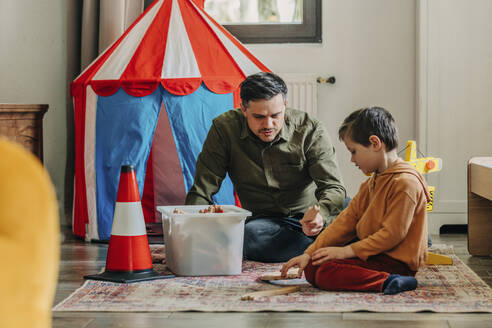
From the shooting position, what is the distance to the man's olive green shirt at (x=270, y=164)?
2279 millimetres

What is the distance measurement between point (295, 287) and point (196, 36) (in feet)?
5.18

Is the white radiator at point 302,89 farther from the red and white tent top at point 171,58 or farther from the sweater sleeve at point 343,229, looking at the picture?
the sweater sleeve at point 343,229

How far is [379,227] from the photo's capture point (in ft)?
6.10

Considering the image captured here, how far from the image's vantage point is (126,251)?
2008 millimetres

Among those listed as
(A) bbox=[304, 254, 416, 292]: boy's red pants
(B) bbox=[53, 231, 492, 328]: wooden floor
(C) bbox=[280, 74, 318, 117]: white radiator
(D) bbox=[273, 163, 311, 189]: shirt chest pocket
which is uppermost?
(C) bbox=[280, 74, 318, 117]: white radiator

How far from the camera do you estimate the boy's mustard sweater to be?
1.79 m

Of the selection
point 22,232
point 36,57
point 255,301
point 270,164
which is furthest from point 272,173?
point 36,57

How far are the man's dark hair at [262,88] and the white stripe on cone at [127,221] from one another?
0.51 metres

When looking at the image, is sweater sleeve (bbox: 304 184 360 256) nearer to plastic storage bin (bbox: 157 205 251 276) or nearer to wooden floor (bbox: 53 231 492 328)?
plastic storage bin (bbox: 157 205 251 276)

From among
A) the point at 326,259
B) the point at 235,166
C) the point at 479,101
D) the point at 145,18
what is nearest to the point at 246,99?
the point at 235,166

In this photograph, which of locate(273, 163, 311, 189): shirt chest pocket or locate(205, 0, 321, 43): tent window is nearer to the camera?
locate(273, 163, 311, 189): shirt chest pocket

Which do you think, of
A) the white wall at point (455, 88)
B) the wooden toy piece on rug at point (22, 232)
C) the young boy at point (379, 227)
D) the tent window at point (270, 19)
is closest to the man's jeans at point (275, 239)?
the young boy at point (379, 227)

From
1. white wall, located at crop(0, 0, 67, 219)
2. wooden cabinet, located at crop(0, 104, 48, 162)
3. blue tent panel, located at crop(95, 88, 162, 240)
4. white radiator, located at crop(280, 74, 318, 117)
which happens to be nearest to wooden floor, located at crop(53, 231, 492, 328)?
blue tent panel, located at crop(95, 88, 162, 240)

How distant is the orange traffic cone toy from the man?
0.87ft
